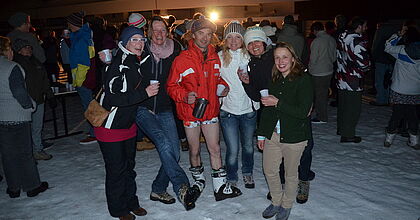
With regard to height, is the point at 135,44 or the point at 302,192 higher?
the point at 135,44

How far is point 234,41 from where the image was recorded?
3688mm

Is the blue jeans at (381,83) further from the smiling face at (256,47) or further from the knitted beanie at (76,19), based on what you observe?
the knitted beanie at (76,19)

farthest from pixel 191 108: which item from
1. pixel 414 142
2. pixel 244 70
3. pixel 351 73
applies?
pixel 414 142

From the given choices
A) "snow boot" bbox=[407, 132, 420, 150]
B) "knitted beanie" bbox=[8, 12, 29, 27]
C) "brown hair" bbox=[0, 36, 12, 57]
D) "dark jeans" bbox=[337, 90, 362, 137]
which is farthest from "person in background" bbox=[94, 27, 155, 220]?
"snow boot" bbox=[407, 132, 420, 150]

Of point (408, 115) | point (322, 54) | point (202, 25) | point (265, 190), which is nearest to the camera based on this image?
point (202, 25)

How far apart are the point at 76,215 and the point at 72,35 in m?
3.37

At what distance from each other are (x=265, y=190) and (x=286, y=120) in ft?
4.40

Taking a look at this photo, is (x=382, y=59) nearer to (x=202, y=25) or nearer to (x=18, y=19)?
(x=202, y=25)

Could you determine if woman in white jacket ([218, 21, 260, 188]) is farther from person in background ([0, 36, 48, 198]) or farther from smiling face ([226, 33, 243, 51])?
person in background ([0, 36, 48, 198])

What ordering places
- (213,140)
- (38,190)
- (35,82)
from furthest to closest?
(35,82), (38,190), (213,140)

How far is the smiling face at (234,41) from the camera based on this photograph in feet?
12.1

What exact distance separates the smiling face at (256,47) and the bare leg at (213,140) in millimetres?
881

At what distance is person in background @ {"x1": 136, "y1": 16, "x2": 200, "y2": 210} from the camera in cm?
354

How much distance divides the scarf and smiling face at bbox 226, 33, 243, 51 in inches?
24.9
